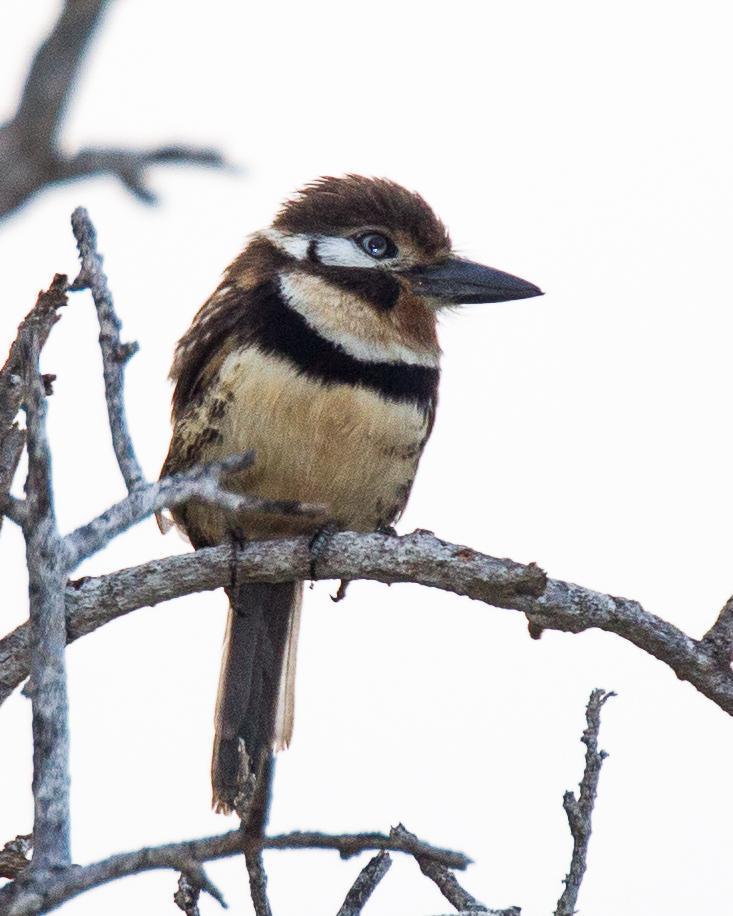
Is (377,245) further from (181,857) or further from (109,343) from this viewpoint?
(181,857)

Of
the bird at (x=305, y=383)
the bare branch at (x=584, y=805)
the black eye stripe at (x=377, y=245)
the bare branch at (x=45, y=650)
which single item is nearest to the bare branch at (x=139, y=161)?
the bare branch at (x=45, y=650)

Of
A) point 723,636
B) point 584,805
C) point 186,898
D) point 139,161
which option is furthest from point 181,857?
point 723,636

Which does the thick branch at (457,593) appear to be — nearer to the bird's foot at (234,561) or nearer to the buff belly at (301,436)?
the bird's foot at (234,561)

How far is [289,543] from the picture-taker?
3.56 m

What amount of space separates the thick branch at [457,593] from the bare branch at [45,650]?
0.51 metres

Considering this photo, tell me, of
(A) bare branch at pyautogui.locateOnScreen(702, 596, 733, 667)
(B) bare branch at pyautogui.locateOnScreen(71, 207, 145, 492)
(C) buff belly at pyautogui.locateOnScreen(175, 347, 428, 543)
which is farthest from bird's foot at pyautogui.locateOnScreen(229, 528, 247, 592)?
(A) bare branch at pyautogui.locateOnScreen(702, 596, 733, 667)

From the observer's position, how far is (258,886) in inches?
92.4

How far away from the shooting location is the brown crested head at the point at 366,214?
4383 millimetres

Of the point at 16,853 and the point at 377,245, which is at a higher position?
the point at 377,245

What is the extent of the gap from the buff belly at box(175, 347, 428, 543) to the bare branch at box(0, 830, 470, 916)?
1.82 metres

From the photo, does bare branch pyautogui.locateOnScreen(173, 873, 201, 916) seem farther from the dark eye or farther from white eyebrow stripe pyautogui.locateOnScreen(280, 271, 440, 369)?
the dark eye

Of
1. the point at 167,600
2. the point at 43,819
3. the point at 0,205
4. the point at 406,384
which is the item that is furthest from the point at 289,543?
the point at 0,205

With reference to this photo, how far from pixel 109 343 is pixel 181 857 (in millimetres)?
1364

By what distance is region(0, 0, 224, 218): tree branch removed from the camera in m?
1.23
